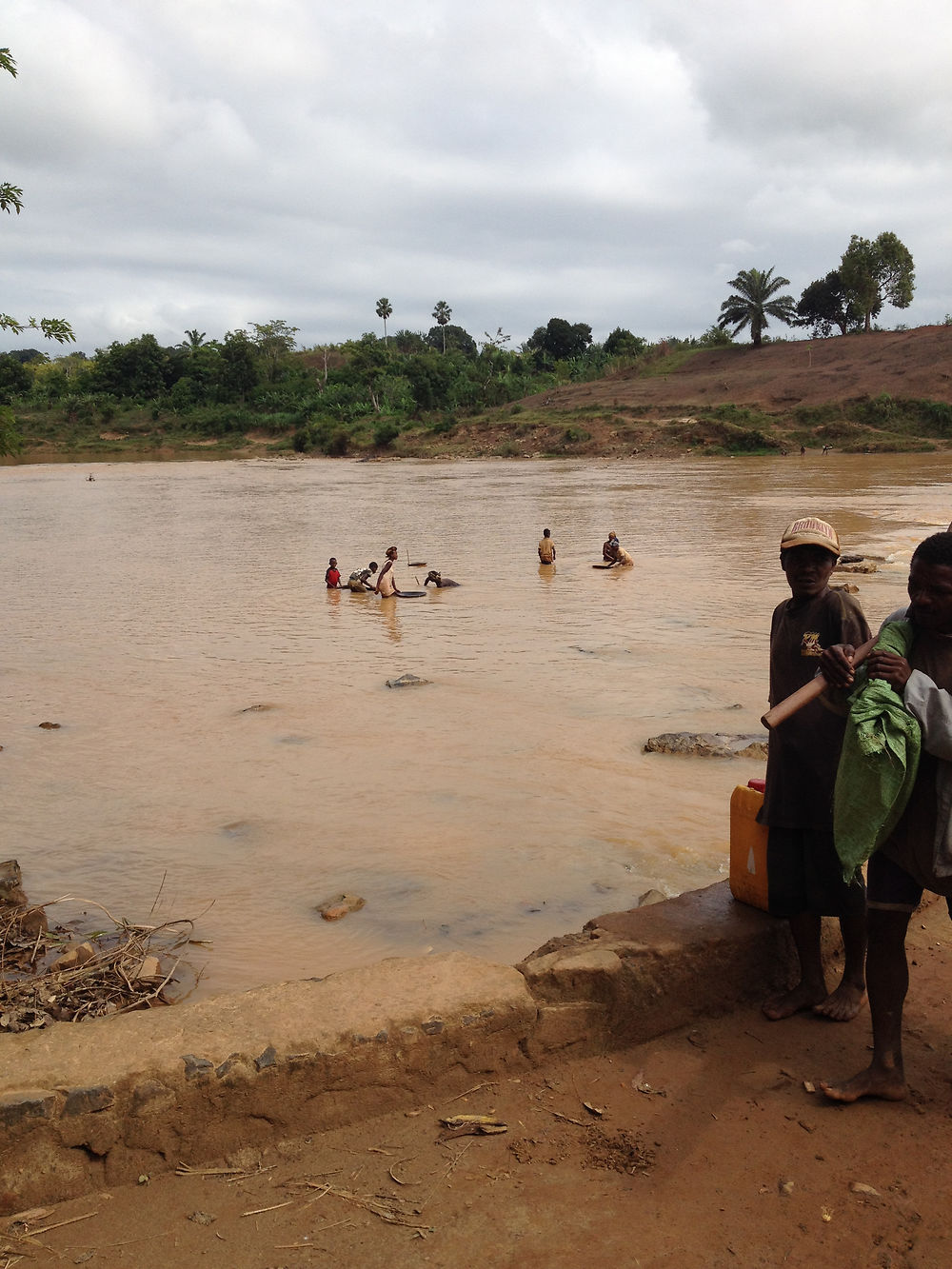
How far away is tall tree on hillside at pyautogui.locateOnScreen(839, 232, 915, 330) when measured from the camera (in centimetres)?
5391

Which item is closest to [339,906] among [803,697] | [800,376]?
[803,697]

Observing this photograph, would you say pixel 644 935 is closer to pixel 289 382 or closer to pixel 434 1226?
pixel 434 1226

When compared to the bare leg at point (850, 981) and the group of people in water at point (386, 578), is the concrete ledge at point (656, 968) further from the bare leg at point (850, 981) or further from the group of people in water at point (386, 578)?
the group of people in water at point (386, 578)

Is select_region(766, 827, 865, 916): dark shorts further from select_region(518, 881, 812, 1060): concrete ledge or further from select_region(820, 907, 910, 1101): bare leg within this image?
select_region(820, 907, 910, 1101): bare leg

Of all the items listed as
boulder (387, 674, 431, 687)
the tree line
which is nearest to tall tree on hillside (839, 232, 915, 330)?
the tree line

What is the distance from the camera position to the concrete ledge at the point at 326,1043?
2.49 meters

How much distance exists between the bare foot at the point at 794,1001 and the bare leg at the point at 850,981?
3 cm

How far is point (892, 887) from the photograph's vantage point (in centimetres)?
265

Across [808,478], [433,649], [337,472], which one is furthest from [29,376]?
[433,649]

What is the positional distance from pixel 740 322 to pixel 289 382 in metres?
31.3

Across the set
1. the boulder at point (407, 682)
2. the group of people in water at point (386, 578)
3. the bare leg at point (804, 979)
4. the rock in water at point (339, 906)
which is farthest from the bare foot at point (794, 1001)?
the group of people in water at point (386, 578)

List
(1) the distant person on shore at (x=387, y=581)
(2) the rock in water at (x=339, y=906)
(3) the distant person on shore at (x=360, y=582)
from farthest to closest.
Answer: (3) the distant person on shore at (x=360, y=582) < (1) the distant person on shore at (x=387, y=581) < (2) the rock in water at (x=339, y=906)

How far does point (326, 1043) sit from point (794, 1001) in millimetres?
1542

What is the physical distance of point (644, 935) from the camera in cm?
332
